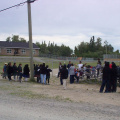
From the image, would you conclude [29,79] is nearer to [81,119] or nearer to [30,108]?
[30,108]

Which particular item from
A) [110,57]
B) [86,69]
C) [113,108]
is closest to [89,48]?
[110,57]

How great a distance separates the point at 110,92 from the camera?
452 inches

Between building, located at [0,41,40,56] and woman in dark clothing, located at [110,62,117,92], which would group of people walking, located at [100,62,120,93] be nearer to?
woman in dark clothing, located at [110,62,117,92]

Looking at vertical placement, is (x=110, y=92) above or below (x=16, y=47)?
below

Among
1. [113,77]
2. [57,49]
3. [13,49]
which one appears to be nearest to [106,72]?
[113,77]

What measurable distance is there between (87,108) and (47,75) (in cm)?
888

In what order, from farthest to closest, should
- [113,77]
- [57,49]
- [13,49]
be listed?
[57,49] → [13,49] → [113,77]

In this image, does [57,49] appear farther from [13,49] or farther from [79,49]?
[13,49]

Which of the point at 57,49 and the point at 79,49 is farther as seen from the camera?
the point at 79,49

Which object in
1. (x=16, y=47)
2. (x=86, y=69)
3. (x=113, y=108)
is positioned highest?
(x=16, y=47)

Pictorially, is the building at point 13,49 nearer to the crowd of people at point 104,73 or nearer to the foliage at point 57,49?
the foliage at point 57,49

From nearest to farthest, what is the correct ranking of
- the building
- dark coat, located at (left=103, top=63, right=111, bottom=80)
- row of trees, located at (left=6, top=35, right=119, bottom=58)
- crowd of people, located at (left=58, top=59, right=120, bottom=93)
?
dark coat, located at (left=103, top=63, right=111, bottom=80)
crowd of people, located at (left=58, top=59, right=120, bottom=93)
the building
row of trees, located at (left=6, top=35, right=119, bottom=58)

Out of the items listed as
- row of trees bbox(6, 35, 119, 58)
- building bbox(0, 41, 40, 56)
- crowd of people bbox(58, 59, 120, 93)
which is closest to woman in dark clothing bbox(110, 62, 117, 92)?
crowd of people bbox(58, 59, 120, 93)

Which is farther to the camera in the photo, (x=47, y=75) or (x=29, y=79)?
(x=29, y=79)
